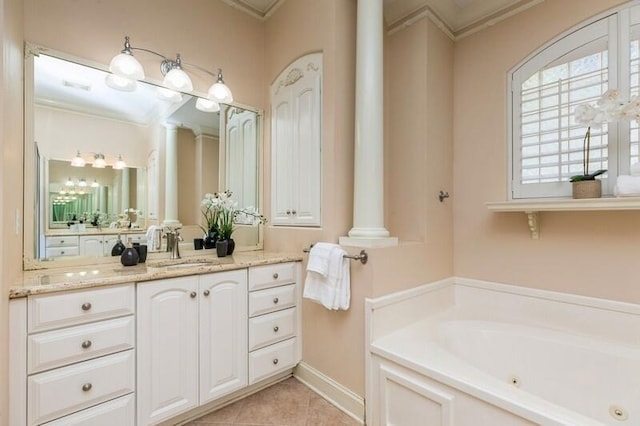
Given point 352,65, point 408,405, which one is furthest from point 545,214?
point 352,65

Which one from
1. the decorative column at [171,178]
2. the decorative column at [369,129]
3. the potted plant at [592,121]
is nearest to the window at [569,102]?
the potted plant at [592,121]

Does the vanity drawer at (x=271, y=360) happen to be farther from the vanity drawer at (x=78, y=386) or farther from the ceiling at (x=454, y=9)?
the ceiling at (x=454, y=9)

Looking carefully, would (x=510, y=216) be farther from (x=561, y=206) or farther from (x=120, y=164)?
(x=120, y=164)

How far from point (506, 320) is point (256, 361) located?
1729mm

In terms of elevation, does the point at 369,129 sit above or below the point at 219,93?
below

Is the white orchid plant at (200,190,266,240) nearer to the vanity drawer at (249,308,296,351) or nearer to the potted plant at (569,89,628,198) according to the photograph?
the vanity drawer at (249,308,296,351)

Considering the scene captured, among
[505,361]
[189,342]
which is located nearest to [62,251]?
[189,342]

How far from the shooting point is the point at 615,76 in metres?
1.71

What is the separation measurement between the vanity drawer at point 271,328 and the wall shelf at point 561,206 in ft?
5.16

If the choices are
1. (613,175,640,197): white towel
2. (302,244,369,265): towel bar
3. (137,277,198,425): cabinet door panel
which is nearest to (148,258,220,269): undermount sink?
(137,277,198,425): cabinet door panel

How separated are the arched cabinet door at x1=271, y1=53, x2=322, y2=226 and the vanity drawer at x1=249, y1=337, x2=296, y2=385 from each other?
869mm

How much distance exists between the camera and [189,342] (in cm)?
162

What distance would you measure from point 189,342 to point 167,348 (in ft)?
0.36

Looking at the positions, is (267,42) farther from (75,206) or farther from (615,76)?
(615,76)
